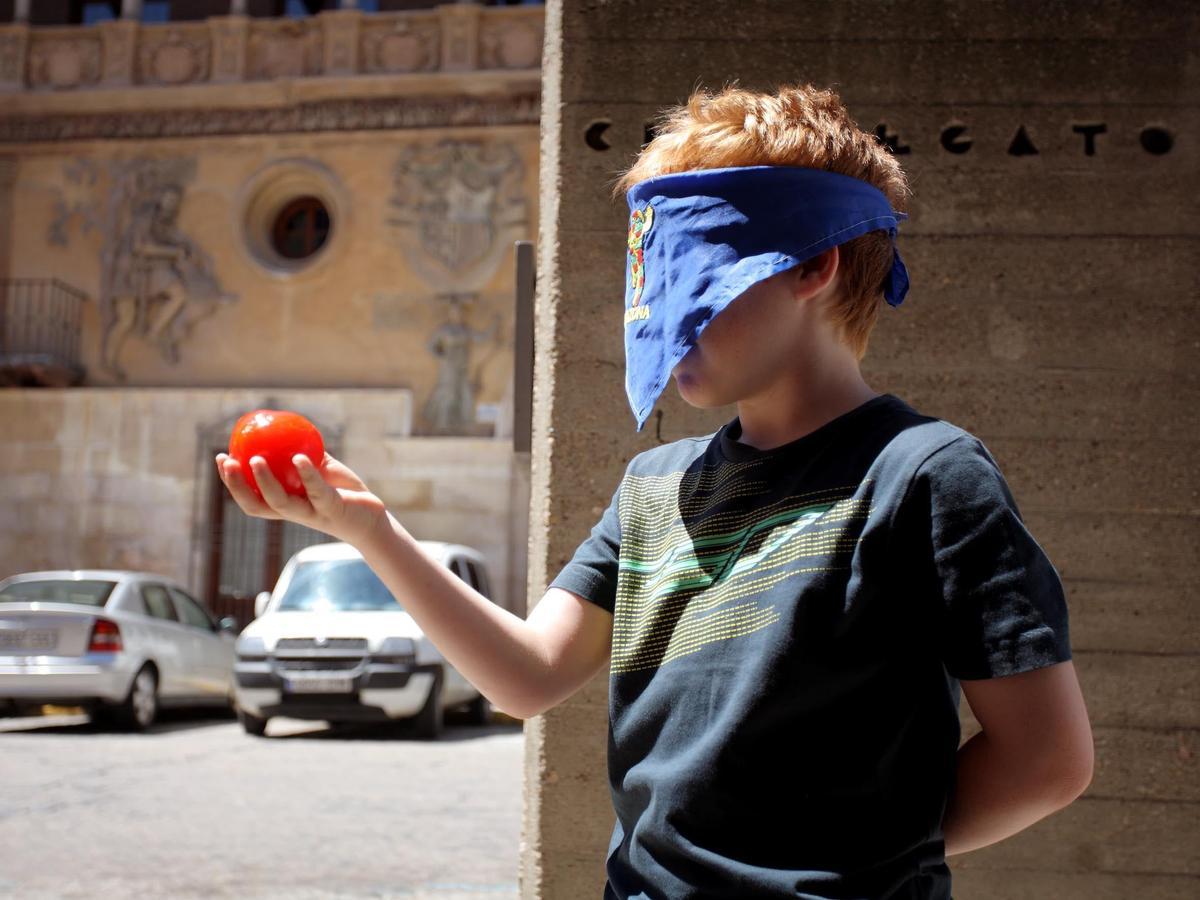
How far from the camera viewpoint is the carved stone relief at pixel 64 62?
2162 cm

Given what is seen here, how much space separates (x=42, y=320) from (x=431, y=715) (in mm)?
12746

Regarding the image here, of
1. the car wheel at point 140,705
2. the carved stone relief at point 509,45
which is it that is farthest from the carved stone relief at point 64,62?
the car wheel at point 140,705

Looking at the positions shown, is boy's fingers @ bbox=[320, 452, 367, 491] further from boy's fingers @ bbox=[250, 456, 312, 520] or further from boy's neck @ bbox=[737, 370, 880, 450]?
boy's neck @ bbox=[737, 370, 880, 450]

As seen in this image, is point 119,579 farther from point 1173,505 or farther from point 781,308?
point 781,308

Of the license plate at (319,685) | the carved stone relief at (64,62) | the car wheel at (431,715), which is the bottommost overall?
the car wheel at (431,715)

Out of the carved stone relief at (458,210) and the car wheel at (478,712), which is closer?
the car wheel at (478,712)

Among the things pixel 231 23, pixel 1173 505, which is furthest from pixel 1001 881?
pixel 231 23

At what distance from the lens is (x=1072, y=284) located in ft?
10.9

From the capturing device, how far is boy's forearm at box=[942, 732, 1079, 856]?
4.31ft

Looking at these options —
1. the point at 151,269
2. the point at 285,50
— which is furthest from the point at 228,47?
the point at 151,269

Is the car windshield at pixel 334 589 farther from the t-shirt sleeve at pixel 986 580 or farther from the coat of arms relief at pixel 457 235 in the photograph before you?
the t-shirt sleeve at pixel 986 580

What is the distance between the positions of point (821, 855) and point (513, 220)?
19.3m

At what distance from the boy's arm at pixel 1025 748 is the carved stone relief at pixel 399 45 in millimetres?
20751

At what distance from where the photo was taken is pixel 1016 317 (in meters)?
3.33
